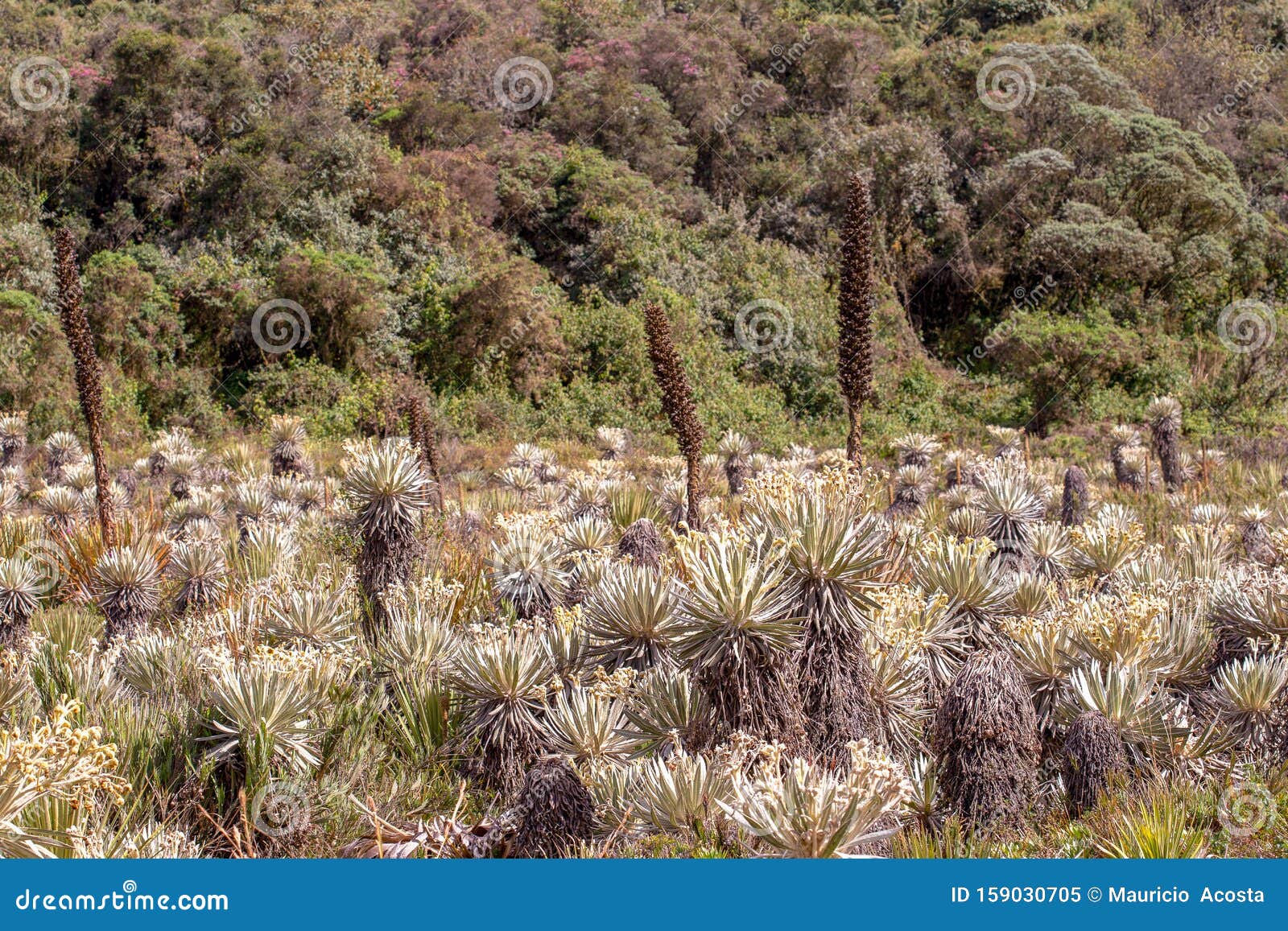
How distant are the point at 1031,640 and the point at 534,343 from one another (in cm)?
1660

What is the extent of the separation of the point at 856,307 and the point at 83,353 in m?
4.97

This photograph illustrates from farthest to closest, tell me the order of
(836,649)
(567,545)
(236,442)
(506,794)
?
(236,442), (567,545), (506,794), (836,649)

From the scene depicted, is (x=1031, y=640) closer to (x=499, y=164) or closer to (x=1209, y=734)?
(x=1209, y=734)

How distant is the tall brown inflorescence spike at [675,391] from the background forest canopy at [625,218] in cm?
1295

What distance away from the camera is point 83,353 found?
21.1 ft

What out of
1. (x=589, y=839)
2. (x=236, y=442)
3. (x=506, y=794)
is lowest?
(x=236, y=442)

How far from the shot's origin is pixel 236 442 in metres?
17.0

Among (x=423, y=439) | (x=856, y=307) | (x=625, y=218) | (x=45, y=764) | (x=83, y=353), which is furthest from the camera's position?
(x=625, y=218)

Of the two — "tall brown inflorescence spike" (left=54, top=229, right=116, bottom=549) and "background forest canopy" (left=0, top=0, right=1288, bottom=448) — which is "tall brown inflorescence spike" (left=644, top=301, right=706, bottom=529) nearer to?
"tall brown inflorescence spike" (left=54, top=229, right=116, bottom=549)

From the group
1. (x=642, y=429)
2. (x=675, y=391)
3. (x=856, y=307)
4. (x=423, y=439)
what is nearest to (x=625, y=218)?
(x=642, y=429)

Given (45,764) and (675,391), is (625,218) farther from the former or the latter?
(45,764)

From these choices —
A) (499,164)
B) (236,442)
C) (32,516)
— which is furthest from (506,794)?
(499,164)

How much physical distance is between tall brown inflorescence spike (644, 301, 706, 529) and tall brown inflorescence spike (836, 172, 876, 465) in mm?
796

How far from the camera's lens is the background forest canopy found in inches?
757
